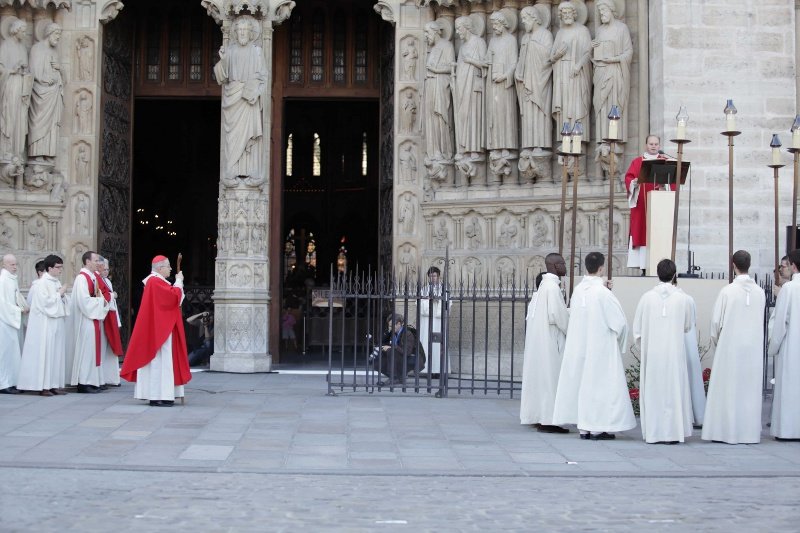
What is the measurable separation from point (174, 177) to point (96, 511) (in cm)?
2806

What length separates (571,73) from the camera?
17.1 m

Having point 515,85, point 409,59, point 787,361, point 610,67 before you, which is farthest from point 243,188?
point 787,361

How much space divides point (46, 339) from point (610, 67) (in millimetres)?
8615

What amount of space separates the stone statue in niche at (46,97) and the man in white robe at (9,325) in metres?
3.86

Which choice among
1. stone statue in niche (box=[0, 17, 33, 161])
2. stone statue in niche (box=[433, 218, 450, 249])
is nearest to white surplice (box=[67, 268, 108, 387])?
stone statue in niche (box=[0, 17, 33, 161])

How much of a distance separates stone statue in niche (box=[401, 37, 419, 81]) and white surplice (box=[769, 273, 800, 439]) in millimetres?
8679

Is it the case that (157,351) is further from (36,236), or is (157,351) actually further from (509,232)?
(509,232)

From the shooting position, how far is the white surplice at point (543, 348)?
38.5 feet

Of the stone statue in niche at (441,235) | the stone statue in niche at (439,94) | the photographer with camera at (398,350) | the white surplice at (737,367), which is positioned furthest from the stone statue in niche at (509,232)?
the white surplice at (737,367)

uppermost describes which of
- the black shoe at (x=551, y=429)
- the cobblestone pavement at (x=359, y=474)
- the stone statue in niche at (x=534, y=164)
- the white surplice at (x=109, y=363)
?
the stone statue in niche at (x=534, y=164)

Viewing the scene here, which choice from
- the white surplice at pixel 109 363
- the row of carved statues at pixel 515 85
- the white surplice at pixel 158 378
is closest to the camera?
the white surplice at pixel 158 378

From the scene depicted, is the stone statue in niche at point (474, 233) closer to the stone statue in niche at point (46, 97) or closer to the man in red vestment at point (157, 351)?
the man in red vestment at point (157, 351)

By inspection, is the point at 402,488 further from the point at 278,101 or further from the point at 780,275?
the point at 278,101

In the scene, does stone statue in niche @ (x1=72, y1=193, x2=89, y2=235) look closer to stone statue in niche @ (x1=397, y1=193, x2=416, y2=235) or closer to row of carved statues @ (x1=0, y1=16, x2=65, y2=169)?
row of carved statues @ (x1=0, y1=16, x2=65, y2=169)
